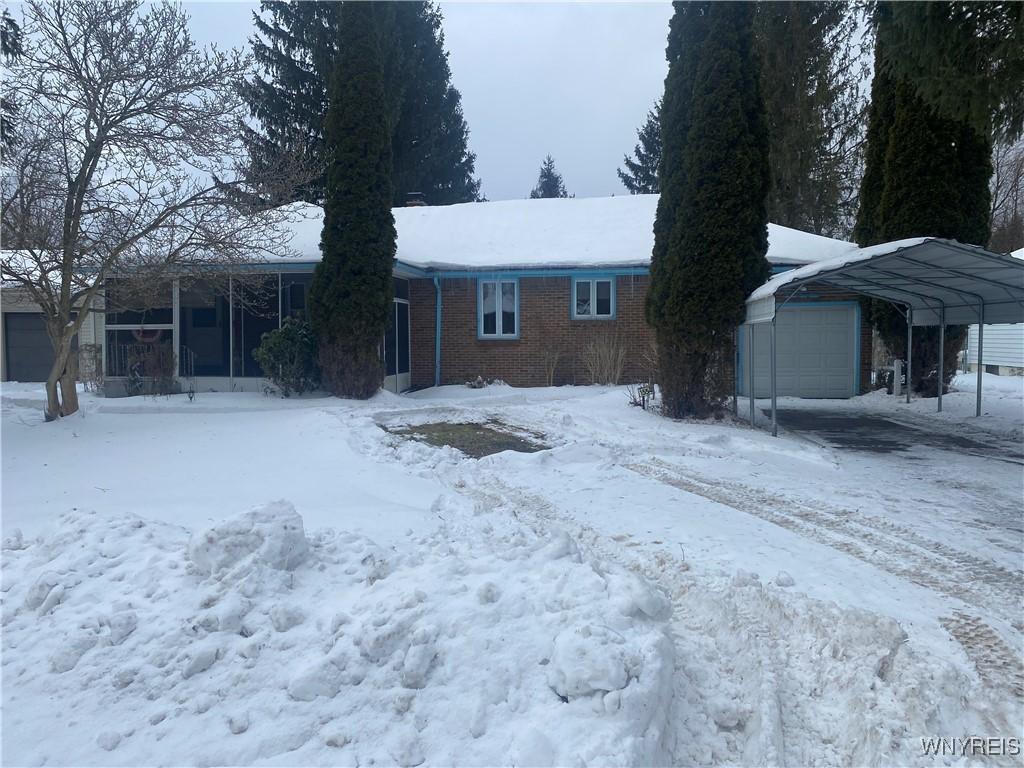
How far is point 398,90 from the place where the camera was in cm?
3053

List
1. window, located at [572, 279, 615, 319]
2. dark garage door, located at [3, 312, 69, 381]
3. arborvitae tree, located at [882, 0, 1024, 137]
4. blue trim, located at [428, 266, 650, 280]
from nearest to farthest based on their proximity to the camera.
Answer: arborvitae tree, located at [882, 0, 1024, 137]
blue trim, located at [428, 266, 650, 280]
window, located at [572, 279, 615, 319]
dark garage door, located at [3, 312, 69, 381]

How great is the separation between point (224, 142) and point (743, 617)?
1045 centimetres

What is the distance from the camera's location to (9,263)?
11008mm

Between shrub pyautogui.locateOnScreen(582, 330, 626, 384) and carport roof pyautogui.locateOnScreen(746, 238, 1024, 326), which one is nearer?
carport roof pyautogui.locateOnScreen(746, 238, 1024, 326)

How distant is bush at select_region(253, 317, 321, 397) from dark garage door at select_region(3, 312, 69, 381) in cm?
906

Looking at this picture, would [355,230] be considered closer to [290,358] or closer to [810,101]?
[290,358]

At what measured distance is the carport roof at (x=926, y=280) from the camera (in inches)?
394

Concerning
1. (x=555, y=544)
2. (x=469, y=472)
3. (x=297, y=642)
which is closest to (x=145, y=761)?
(x=297, y=642)

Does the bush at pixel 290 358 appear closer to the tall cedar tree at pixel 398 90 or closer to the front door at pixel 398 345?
the front door at pixel 398 345

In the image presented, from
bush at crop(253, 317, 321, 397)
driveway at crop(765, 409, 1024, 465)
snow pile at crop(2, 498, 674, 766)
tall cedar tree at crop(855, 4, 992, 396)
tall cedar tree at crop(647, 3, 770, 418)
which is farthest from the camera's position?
tall cedar tree at crop(855, 4, 992, 396)

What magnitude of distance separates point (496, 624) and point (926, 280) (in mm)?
11316

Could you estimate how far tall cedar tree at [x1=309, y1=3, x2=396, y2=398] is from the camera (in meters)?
14.4

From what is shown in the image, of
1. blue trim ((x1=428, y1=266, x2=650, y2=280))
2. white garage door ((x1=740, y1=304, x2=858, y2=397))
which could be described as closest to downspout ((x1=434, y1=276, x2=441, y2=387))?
blue trim ((x1=428, y1=266, x2=650, y2=280))

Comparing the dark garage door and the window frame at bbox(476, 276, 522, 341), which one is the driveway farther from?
the dark garage door
